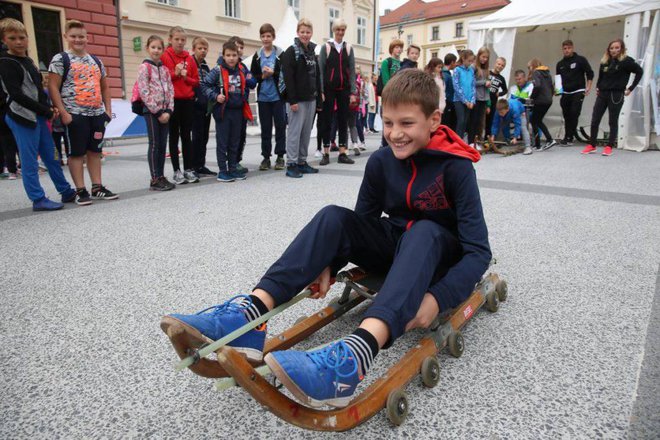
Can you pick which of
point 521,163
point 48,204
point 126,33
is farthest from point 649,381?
point 126,33

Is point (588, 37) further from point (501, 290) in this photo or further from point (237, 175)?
point (501, 290)

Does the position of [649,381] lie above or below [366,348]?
below

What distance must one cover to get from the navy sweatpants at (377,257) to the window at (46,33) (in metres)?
14.5

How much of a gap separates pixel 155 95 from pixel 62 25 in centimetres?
1082

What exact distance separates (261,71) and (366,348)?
588 cm

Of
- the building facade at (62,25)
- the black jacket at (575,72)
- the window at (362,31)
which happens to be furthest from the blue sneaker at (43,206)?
the window at (362,31)

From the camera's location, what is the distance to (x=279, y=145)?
7.14 meters

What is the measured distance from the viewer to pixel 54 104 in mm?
4387

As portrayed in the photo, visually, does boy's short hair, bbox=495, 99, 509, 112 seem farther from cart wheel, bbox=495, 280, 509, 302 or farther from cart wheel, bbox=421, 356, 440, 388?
cart wheel, bbox=421, 356, 440, 388

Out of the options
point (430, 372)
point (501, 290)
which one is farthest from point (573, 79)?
point (430, 372)

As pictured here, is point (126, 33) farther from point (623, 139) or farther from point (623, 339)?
point (623, 339)

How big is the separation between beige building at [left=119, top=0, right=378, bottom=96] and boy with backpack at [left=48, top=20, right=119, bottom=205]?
9.56m

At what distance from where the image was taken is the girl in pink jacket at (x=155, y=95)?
16.1ft

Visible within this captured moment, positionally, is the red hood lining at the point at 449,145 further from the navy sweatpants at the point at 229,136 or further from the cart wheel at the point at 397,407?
the navy sweatpants at the point at 229,136
